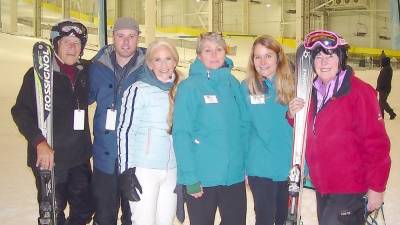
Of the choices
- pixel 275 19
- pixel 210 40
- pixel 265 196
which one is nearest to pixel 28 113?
pixel 210 40

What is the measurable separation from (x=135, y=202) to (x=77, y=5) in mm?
29201

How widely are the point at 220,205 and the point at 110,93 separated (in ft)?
3.08

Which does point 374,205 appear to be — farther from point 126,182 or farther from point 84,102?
point 84,102

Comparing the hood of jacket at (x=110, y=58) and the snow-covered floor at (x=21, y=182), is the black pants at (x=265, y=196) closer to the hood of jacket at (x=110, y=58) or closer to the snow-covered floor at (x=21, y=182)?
the hood of jacket at (x=110, y=58)

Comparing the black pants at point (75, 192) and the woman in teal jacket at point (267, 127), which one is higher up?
the woman in teal jacket at point (267, 127)

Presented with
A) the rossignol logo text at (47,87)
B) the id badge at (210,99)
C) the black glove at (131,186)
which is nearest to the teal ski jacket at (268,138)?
the id badge at (210,99)

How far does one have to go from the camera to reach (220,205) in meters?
2.52

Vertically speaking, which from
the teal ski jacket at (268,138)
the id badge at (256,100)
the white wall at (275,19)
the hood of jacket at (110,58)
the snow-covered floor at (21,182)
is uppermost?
the white wall at (275,19)

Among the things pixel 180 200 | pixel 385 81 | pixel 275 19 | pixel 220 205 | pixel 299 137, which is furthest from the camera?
pixel 275 19

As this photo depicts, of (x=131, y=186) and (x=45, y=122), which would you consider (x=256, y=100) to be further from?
(x=45, y=122)

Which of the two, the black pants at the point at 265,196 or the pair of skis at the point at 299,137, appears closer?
the pair of skis at the point at 299,137

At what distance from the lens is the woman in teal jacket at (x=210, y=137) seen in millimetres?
2391

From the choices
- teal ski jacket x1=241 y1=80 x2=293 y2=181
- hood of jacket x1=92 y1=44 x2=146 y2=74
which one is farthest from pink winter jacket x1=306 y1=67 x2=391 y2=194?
hood of jacket x1=92 y1=44 x2=146 y2=74

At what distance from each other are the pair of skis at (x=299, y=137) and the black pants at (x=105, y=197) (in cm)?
107
